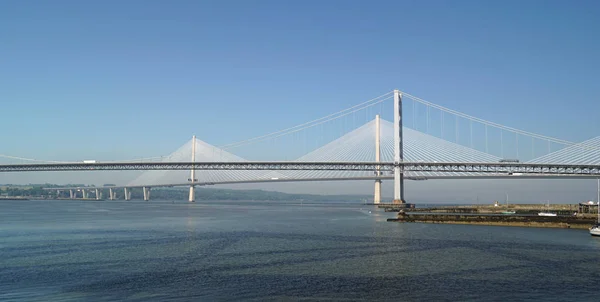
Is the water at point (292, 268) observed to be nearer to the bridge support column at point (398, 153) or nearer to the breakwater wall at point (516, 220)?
the breakwater wall at point (516, 220)

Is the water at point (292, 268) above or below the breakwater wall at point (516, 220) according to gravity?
below

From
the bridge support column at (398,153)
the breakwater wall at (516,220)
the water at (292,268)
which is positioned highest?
the bridge support column at (398,153)

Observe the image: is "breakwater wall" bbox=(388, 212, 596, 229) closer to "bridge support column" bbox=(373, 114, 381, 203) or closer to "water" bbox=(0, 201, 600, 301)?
"water" bbox=(0, 201, 600, 301)

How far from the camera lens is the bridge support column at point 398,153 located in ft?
245

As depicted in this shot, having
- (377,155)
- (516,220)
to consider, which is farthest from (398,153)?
(516,220)

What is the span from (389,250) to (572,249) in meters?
9.08

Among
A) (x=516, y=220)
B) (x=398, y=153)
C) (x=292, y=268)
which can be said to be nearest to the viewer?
(x=292, y=268)

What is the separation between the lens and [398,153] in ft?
247

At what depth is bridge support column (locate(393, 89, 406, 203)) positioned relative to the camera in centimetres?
7469

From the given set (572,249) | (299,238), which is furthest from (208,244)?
(572,249)

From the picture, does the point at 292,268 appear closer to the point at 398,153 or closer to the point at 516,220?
the point at 516,220

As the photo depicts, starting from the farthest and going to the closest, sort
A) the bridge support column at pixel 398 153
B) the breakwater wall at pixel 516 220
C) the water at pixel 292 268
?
the bridge support column at pixel 398 153, the breakwater wall at pixel 516 220, the water at pixel 292 268

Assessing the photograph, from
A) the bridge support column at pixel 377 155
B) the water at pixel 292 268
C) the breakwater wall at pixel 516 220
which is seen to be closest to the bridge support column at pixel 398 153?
the bridge support column at pixel 377 155

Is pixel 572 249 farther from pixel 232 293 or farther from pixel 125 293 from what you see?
pixel 125 293
